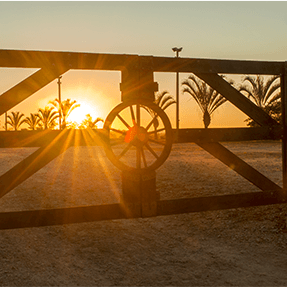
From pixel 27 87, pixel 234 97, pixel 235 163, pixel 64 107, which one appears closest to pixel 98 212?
pixel 27 87

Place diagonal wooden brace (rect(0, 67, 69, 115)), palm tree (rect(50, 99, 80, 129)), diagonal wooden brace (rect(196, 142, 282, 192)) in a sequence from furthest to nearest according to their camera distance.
Result: palm tree (rect(50, 99, 80, 129)) → diagonal wooden brace (rect(196, 142, 282, 192)) → diagonal wooden brace (rect(0, 67, 69, 115))

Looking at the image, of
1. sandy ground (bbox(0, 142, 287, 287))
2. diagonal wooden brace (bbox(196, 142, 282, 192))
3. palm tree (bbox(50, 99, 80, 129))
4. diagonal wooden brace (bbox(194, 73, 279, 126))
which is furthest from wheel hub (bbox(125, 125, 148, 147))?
palm tree (bbox(50, 99, 80, 129))

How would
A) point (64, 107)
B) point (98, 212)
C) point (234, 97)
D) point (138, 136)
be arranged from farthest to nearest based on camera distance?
point (64, 107), point (234, 97), point (98, 212), point (138, 136)

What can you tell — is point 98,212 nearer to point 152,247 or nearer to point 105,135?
point 105,135

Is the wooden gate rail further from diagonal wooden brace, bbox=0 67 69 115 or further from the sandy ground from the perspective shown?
diagonal wooden brace, bbox=0 67 69 115

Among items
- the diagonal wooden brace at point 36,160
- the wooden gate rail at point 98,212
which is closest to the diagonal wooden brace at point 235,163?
the wooden gate rail at point 98,212

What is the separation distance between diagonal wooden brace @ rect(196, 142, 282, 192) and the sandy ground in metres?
1.24

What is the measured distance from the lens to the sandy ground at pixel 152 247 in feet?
16.1

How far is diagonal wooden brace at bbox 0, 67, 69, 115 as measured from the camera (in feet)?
12.7

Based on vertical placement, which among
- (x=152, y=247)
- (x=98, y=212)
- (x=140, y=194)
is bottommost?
(x=152, y=247)

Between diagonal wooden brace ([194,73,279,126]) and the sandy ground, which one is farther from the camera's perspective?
the sandy ground

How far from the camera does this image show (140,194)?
4.16 metres

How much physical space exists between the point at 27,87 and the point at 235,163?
286cm

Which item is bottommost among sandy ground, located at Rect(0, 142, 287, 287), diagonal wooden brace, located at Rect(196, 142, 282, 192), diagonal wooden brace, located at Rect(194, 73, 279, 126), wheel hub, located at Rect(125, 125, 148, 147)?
sandy ground, located at Rect(0, 142, 287, 287)
